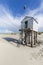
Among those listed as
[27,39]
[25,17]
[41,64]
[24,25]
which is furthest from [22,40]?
[41,64]

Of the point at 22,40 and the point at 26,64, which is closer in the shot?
the point at 26,64

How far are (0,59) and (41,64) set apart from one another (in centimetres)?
368

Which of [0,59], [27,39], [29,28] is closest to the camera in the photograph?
[0,59]

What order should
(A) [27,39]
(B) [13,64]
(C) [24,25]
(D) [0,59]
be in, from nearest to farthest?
(B) [13,64]
(D) [0,59]
(C) [24,25]
(A) [27,39]

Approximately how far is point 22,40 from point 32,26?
4.06 m

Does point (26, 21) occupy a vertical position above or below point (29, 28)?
above

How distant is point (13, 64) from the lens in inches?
310

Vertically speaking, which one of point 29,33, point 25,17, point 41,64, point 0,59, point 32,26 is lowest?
point 41,64

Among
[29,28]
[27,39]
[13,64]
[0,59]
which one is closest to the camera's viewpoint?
[13,64]

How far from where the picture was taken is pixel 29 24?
1766 cm

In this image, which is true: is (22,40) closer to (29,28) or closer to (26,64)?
(29,28)

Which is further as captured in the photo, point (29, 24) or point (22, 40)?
point (22, 40)

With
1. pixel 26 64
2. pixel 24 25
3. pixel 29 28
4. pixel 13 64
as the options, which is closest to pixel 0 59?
pixel 13 64

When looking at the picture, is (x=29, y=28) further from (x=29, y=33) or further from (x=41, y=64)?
(x=41, y=64)
